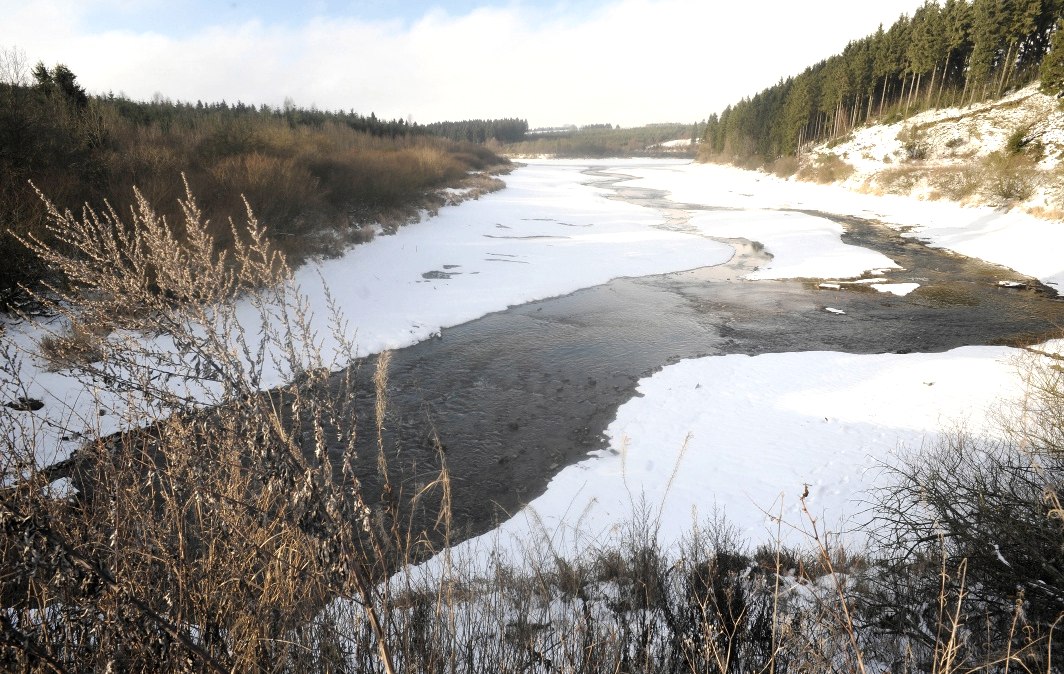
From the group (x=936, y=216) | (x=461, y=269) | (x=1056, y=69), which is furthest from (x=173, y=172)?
(x=1056, y=69)

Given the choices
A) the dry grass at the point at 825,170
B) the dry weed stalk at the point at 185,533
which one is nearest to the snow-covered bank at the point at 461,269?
the dry weed stalk at the point at 185,533

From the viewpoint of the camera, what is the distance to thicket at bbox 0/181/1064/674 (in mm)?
1617

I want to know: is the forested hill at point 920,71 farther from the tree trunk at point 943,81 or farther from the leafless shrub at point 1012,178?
the leafless shrub at point 1012,178

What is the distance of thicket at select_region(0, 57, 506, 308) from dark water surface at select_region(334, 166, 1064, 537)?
4281 millimetres

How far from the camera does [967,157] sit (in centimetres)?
3145

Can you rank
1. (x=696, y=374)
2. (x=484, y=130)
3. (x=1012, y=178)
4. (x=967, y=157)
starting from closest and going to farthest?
(x=696, y=374) < (x=1012, y=178) < (x=967, y=157) < (x=484, y=130)

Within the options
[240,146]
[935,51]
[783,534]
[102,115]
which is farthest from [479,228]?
[935,51]

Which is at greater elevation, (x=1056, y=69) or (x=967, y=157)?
(x=1056, y=69)

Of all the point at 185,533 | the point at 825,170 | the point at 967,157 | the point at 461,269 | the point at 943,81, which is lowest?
the point at 461,269

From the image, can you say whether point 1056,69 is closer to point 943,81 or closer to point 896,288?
point 943,81

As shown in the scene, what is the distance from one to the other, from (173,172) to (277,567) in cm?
1510

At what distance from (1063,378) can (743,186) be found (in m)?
42.4

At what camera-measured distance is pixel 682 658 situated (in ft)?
9.21

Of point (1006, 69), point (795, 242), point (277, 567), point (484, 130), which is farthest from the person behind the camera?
point (484, 130)
